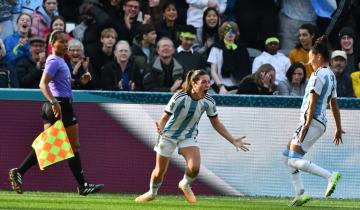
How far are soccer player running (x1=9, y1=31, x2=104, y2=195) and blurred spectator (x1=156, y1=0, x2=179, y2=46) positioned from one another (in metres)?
3.88

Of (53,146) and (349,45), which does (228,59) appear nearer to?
(349,45)

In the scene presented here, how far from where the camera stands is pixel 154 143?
15789 mm

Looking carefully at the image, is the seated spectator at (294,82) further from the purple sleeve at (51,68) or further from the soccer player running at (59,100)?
the purple sleeve at (51,68)

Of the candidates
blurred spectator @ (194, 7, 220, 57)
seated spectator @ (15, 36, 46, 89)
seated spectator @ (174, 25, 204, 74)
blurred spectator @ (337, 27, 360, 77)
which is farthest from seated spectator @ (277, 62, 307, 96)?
seated spectator @ (15, 36, 46, 89)

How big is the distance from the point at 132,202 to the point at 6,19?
5773 millimetres

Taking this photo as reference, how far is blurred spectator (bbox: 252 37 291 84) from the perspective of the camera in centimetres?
1730

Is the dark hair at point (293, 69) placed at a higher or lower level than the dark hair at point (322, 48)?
lower

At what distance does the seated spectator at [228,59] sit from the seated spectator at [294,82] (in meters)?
0.80

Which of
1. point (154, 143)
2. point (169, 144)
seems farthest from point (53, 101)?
point (154, 143)

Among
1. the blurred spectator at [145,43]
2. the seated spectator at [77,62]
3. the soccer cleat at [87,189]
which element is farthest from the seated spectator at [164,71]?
the soccer cleat at [87,189]

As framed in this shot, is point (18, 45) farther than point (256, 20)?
No

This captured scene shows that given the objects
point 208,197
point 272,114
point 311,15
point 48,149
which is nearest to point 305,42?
point 311,15

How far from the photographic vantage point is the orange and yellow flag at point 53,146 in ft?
46.3

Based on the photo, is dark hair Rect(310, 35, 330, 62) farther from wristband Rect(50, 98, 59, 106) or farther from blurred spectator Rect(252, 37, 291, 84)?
blurred spectator Rect(252, 37, 291, 84)
